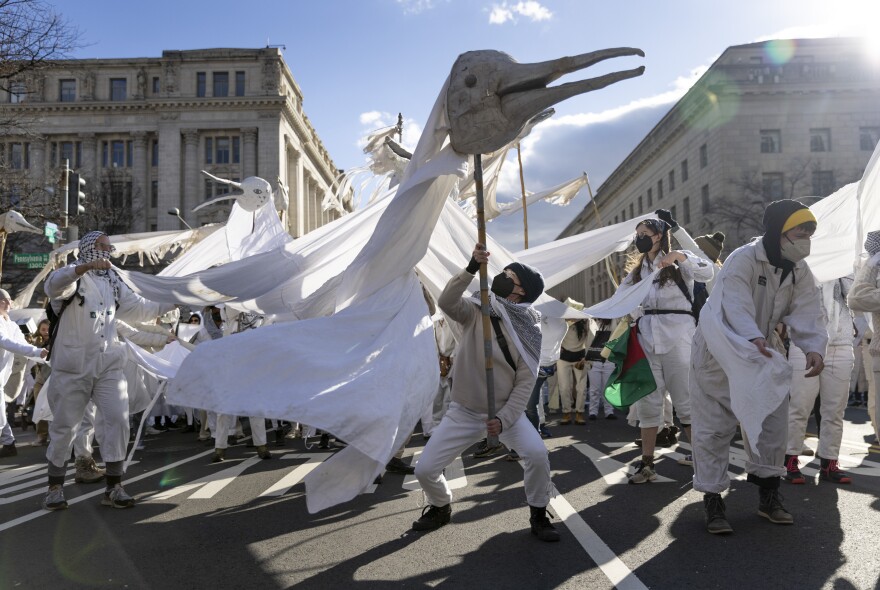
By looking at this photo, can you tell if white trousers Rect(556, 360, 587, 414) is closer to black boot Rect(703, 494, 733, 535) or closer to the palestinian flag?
the palestinian flag

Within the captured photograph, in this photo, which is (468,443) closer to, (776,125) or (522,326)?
(522,326)

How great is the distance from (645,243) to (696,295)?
31.0 inches

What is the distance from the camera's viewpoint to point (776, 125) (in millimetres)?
44875

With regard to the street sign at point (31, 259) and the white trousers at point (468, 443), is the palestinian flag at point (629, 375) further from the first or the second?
the street sign at point (31, 259)

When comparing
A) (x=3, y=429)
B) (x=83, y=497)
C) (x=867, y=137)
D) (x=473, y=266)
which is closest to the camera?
(x=473, y=266)

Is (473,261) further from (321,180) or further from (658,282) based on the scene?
(321,180)

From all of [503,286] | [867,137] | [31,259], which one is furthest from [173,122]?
[503,286]

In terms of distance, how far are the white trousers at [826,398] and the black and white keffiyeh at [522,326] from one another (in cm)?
285

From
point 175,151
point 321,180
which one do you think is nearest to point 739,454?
point 175,151

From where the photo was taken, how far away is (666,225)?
23.6ft

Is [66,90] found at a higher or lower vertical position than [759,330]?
higher

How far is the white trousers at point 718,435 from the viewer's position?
4.84 m

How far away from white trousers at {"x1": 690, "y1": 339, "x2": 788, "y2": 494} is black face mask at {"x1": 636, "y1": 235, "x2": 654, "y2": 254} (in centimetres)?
219

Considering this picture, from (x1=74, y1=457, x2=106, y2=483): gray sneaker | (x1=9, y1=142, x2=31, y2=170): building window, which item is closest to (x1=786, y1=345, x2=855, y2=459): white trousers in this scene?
(x1=74, y1=457, x2=106, y2=483): gray sneaker
